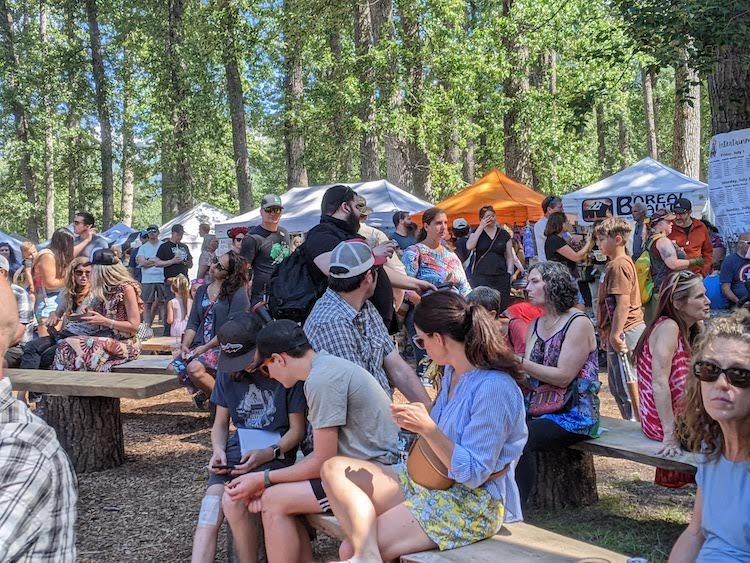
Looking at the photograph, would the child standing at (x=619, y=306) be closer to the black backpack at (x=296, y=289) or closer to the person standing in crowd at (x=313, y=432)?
the black backpack at (x=296, y=289)

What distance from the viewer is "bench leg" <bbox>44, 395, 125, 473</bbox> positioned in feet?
20.3

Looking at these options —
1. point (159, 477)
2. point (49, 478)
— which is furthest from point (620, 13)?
point (49, 478)

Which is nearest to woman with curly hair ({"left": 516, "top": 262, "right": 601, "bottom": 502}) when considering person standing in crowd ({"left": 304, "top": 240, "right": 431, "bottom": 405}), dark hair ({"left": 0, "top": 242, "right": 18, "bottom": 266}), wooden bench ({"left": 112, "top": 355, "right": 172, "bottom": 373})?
person standing in crowd ({"left": 304, "top": 240, "right": 431, "bottom": 405})

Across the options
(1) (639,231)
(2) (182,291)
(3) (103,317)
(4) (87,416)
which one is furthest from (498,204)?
(4) (87,416)

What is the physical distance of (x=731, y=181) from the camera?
30.0ft

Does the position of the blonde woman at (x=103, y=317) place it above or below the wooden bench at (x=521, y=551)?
above

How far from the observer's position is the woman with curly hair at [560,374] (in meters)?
4.50

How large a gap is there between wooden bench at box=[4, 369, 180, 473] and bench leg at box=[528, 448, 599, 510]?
2.74 metres

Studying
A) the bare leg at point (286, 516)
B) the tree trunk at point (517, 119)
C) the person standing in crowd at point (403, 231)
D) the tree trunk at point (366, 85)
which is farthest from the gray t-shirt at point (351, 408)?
the tree trunk at point (517, 119)

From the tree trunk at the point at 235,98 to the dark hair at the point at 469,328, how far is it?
64.9 feet

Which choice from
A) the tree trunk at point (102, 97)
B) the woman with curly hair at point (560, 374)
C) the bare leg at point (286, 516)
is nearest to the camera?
the bare leg at point (286, 516)

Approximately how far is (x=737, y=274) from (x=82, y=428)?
20.6ft

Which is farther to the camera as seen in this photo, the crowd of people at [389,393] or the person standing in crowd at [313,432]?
the person standing in crowd at [313,432]

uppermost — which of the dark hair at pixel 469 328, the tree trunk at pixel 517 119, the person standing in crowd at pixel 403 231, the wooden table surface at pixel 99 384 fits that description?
the tree trunk at pixel 517 119
